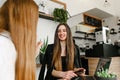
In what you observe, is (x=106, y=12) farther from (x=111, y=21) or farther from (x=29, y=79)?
(x=29, y=79)

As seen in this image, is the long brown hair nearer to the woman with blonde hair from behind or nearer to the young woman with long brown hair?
the young woman with long brown hair

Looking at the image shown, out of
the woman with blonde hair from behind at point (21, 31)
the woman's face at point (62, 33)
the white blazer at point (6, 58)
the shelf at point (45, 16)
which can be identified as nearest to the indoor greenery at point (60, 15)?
the shelf at point (45, 16)

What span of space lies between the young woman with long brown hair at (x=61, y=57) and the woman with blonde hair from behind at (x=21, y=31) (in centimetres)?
93

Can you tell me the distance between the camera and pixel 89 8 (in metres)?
3.38

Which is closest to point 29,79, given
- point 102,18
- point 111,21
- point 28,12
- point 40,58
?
point 28,12

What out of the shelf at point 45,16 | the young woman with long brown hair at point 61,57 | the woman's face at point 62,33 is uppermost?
the shelf at point 45,16

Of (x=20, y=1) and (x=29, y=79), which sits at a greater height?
(x=20, y=1)

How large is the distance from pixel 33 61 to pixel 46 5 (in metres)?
1.93

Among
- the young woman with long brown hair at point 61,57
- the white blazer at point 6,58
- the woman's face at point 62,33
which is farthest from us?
the woman's face at point 62,33

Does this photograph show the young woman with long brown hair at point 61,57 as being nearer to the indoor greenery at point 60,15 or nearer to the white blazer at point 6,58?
the indoor greenery at point 60,15

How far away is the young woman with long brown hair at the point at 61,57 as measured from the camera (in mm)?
1882

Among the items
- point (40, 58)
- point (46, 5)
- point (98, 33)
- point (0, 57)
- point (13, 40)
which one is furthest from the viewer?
point (98, 33)

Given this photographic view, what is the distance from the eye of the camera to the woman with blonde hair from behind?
0.84m

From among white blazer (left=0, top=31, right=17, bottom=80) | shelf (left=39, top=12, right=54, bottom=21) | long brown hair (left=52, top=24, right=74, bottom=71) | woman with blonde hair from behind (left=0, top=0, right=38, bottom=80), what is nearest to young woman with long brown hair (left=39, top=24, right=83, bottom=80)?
long brown hair (left=52, top=24, right=74, bottom=71)
